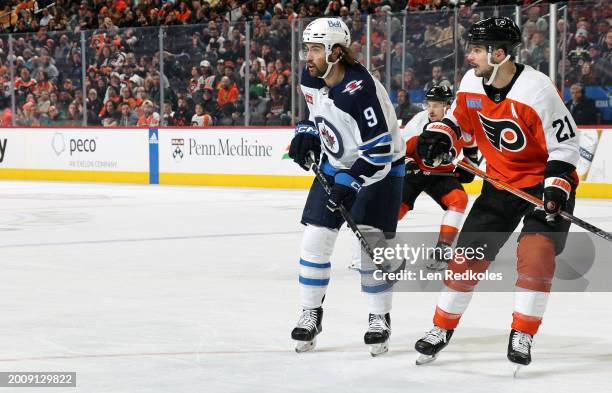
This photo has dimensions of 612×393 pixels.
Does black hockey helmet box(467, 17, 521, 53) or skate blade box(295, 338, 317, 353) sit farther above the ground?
black hockey helmet box(467, 17, 521, 53)

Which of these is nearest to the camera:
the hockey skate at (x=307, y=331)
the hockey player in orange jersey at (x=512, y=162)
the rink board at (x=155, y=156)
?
the hockey player in orange jersey at (x=512, y=162)

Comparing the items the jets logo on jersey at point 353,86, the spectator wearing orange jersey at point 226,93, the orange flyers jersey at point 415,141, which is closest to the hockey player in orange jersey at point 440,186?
the orange flyers jersey at point 415,141

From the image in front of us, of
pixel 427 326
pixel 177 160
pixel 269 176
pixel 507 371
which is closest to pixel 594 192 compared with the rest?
pixel 269 176

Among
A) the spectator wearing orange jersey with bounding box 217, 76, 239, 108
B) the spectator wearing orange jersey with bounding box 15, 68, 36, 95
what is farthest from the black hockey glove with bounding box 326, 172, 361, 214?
the spectator wearing orange jersey with bounding box 15, 68, 36, 95

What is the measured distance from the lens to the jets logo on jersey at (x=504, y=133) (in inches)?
161

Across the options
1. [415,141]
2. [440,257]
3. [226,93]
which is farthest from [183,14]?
[440,257]

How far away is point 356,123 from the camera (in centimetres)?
434

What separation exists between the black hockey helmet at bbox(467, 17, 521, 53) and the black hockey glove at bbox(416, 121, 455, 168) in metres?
0.35

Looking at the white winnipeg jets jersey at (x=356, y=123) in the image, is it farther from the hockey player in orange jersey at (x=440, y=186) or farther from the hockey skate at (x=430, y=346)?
the hockey player in orange jersey at (x=440, y=186)

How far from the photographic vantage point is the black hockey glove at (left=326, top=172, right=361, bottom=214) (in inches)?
167

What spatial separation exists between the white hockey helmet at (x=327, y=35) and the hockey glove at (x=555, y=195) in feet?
3.17

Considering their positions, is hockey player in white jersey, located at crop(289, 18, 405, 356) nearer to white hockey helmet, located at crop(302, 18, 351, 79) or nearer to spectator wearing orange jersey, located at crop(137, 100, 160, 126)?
white hockey helmet, located at crop(302, 18, 351, 79)

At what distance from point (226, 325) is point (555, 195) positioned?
5.54 ft

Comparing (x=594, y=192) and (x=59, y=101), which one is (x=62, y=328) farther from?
(x=59, y=101)
